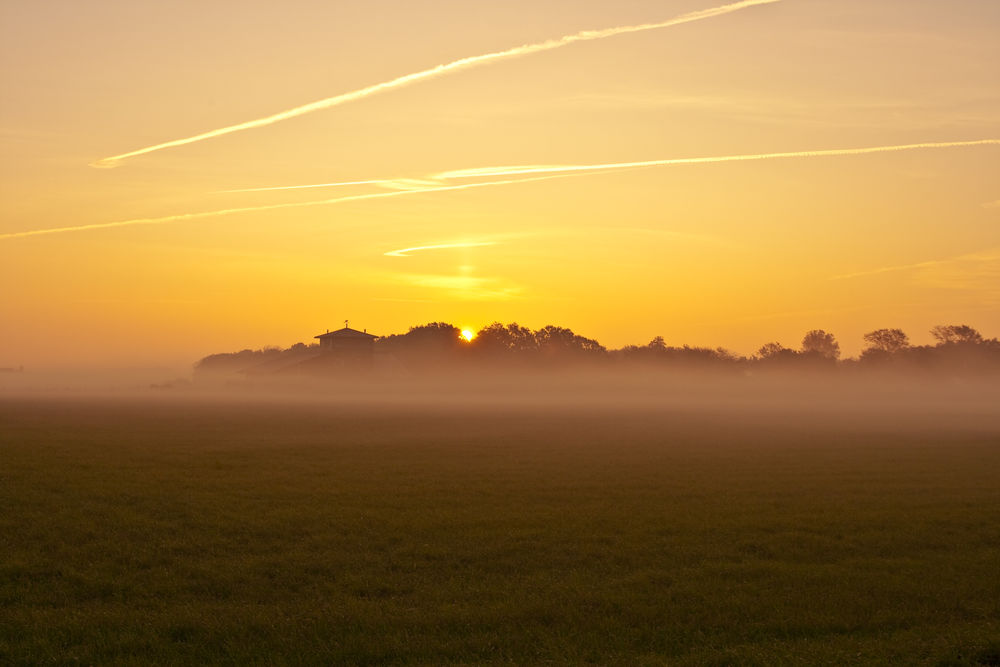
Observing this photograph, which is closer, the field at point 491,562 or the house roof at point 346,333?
the field at point 491,562

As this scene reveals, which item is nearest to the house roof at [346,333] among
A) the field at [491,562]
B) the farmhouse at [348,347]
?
the farmhouse at [348,347]

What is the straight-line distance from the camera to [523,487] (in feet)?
82.5

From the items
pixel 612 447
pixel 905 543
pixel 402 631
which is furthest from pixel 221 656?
pixel 612 447

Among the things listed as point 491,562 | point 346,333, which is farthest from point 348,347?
point 491,562

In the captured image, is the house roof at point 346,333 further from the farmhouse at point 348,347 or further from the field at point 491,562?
the field at point 491,562

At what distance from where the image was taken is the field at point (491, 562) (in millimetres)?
11117

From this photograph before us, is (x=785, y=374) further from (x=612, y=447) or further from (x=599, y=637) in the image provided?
(x=599, y=637)

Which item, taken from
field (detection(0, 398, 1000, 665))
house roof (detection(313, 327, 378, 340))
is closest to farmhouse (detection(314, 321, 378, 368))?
house roof (detection(313, 327, 378, 340))

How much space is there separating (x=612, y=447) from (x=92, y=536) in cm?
2724

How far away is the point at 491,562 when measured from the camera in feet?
50.4

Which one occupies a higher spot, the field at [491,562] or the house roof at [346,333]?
the house roof at [346,333]

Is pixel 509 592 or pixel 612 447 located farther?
pixel 612 447

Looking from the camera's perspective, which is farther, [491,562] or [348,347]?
[348,347]

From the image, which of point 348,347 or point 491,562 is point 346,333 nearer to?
point 348,347
